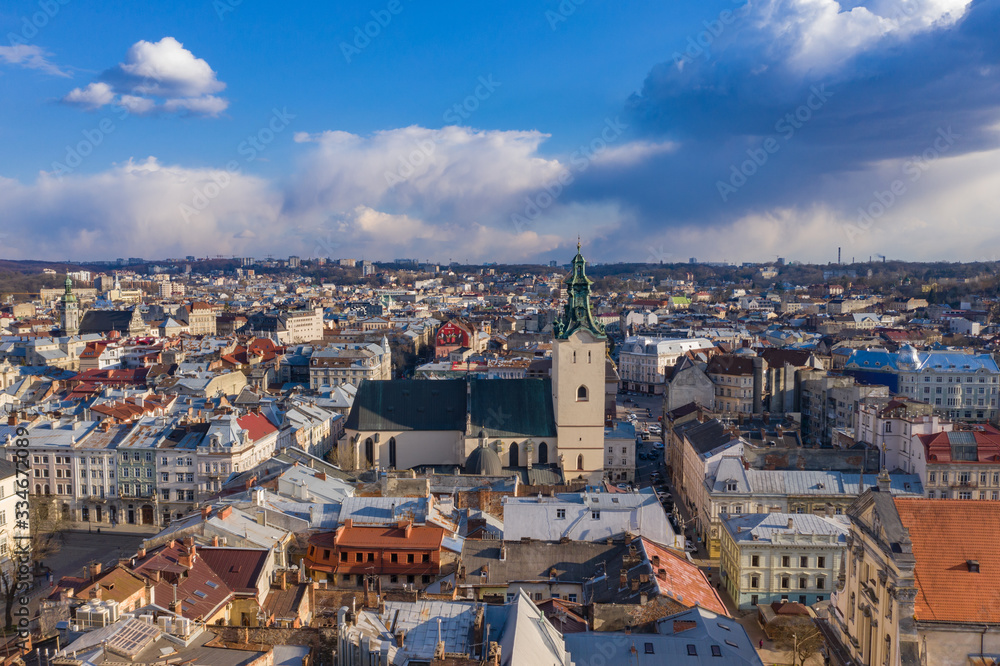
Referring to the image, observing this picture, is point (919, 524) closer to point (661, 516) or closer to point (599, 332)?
point (661, 516)

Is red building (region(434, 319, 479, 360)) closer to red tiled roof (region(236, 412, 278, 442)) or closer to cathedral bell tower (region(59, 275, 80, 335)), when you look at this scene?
cathedral bell tower (region(59, 275, 80, 335))

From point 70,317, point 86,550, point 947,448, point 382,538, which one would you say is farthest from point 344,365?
point 947,448

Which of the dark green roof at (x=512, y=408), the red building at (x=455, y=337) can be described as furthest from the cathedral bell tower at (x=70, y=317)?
the dark green roof at (x=512, y=408)

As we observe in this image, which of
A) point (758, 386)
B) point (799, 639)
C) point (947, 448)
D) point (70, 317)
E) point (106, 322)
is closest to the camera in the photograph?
point (799, 639)

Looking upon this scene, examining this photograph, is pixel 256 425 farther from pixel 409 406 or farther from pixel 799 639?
pixel 799 639

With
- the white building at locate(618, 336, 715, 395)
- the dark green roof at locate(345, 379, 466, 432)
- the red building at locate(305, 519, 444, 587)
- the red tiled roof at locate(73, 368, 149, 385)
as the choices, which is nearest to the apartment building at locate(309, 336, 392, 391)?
the red tiled roof at locate(73, 368, 149, 385)

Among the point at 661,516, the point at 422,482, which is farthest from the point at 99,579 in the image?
the point at 661,516
